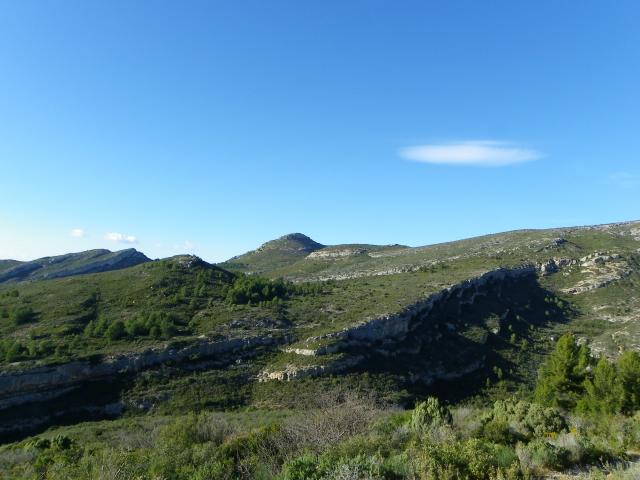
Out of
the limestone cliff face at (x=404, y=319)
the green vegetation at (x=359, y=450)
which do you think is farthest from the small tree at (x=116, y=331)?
the green vegetation at (x=359, y=450)

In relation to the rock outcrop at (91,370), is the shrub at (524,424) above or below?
above

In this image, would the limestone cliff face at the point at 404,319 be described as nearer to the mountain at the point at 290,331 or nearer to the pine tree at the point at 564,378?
the mountain at the point at 290,331

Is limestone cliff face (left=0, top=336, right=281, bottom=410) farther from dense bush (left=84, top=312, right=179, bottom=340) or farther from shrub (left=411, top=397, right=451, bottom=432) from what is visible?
shrub (left=411, top=397, right=451, bottom=432)

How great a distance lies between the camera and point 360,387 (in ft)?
123

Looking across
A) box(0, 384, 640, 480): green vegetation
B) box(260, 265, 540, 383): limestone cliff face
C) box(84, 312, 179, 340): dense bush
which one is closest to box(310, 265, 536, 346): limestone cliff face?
box(260, 265, 540, 383): limestone cliff face

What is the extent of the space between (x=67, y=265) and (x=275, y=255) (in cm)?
6765

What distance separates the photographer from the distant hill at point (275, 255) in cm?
13600

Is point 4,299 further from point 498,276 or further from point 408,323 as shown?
point 498,276

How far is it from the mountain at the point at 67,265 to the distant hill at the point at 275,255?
111 feet

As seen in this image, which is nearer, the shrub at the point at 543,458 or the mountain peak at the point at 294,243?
the shrub at the point at 543,458

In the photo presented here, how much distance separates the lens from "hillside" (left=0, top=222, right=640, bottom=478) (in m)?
35.1

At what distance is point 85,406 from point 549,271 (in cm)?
7871

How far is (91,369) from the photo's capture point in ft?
120

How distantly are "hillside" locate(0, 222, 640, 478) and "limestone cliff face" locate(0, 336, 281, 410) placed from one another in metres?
0.10
